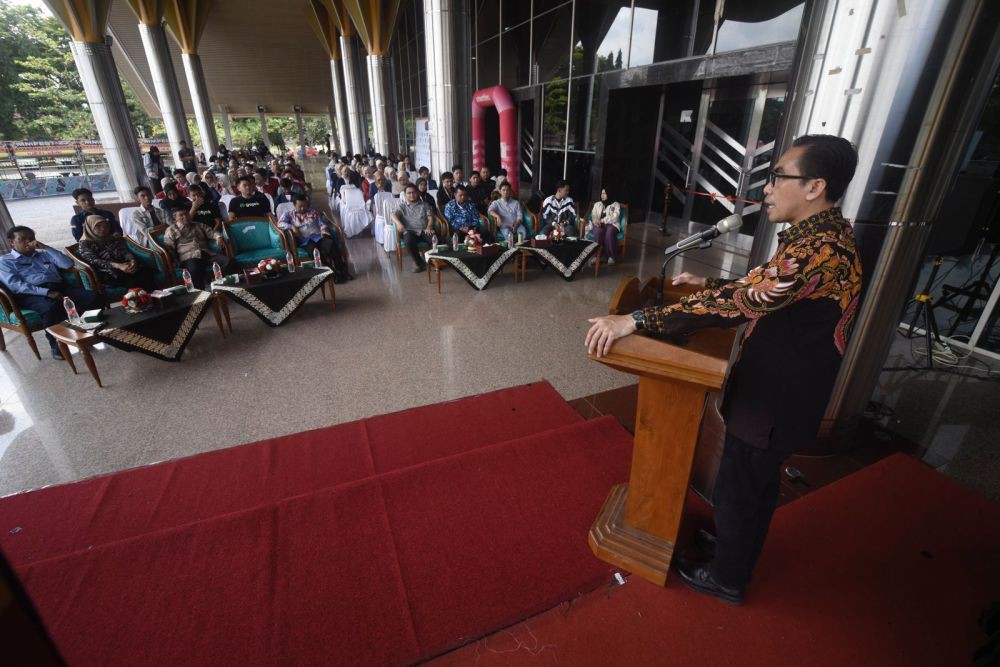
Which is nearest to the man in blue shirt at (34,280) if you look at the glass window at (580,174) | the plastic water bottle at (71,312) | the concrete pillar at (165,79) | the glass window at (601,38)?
the plastic water bottle at (71,312)

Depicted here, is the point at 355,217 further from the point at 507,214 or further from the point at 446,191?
the point at 507,214

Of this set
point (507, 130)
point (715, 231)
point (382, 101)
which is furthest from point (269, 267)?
point (382, 101)

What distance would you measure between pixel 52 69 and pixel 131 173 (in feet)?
54.0

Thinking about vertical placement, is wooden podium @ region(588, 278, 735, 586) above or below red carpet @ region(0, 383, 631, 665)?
above

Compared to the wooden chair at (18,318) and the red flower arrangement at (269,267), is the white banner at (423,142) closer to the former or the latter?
the red flower arrangement at (269,267)

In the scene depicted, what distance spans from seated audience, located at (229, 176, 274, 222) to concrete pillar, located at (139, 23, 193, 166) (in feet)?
34.9

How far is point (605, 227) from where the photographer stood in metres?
6.28

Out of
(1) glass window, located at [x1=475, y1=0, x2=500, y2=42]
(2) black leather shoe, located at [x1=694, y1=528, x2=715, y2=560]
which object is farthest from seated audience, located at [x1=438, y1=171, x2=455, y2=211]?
(2) black leather shoe, located at [x1=694, y1=528, x2=715, y2=560]

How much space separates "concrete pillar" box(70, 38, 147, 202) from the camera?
981 cm

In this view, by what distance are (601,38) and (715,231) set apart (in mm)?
8188

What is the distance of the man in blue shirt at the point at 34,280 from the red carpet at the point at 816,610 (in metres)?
4.28

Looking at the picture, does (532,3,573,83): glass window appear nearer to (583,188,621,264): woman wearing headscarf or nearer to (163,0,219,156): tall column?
(583,188,621,264): woman wearing headscarf

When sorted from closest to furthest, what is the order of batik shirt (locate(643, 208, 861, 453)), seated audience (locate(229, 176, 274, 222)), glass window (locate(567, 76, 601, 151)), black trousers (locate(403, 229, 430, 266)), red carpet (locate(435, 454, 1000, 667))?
batik shirt (locate(643, 208, 861, 453)) → red carpet (locate(435, 454, 1000, 667)) → seated audience (locate(229, 176, 274, 222)) → black trousers (locate(403, 229, 430, 266)) → glass window (locate(567, 76, 601, 151))

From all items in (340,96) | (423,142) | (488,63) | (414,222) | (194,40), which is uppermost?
(194,40)
